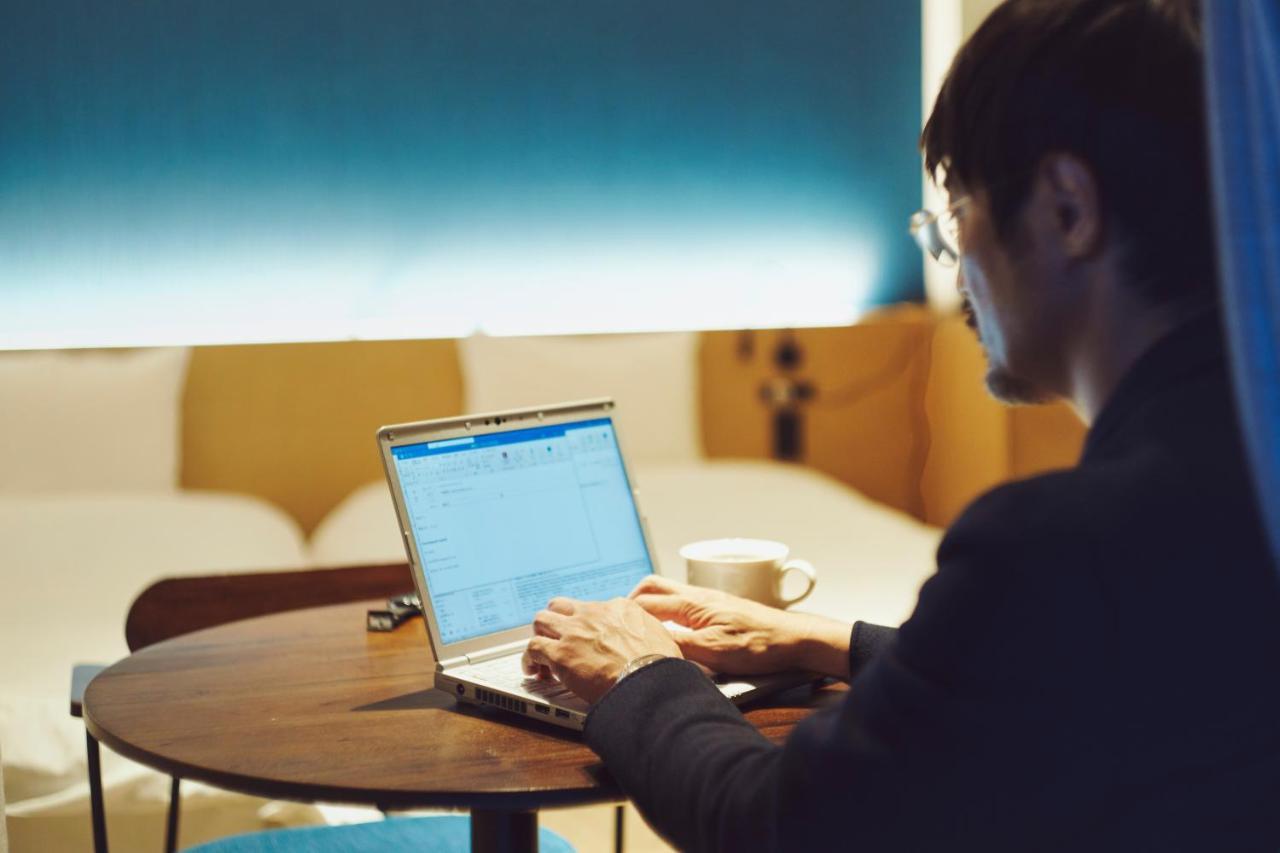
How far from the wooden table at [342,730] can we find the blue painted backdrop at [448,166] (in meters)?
2.06

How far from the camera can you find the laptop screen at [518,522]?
116 centimetres

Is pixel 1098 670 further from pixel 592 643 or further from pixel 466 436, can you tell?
pixel 466 436

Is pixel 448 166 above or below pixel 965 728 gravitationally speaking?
above

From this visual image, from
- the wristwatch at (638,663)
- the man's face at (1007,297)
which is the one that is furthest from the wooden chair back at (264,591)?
the man's face at (1007,297)

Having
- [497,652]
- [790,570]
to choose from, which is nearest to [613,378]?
[790,570]

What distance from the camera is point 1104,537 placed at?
2.09 feet

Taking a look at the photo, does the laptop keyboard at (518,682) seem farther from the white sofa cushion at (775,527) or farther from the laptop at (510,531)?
the white sofa cushion at (775,527)

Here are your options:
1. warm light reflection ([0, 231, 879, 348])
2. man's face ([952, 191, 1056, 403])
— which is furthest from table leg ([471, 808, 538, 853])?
warm light reflection ([0, 231, 879, 348])

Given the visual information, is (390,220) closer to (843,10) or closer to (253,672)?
(843,10)

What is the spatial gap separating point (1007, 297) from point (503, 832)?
2.03 ft

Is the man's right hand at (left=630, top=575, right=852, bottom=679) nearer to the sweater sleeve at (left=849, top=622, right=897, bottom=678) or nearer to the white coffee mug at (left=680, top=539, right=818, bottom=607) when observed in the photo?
the sweater sleeve at (left=849, top=622, right=897, bottom=678)

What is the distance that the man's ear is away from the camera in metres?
0.72

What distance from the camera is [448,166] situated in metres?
3.36

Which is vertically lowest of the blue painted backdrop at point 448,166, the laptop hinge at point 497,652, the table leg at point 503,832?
the table leg at point 503,832
